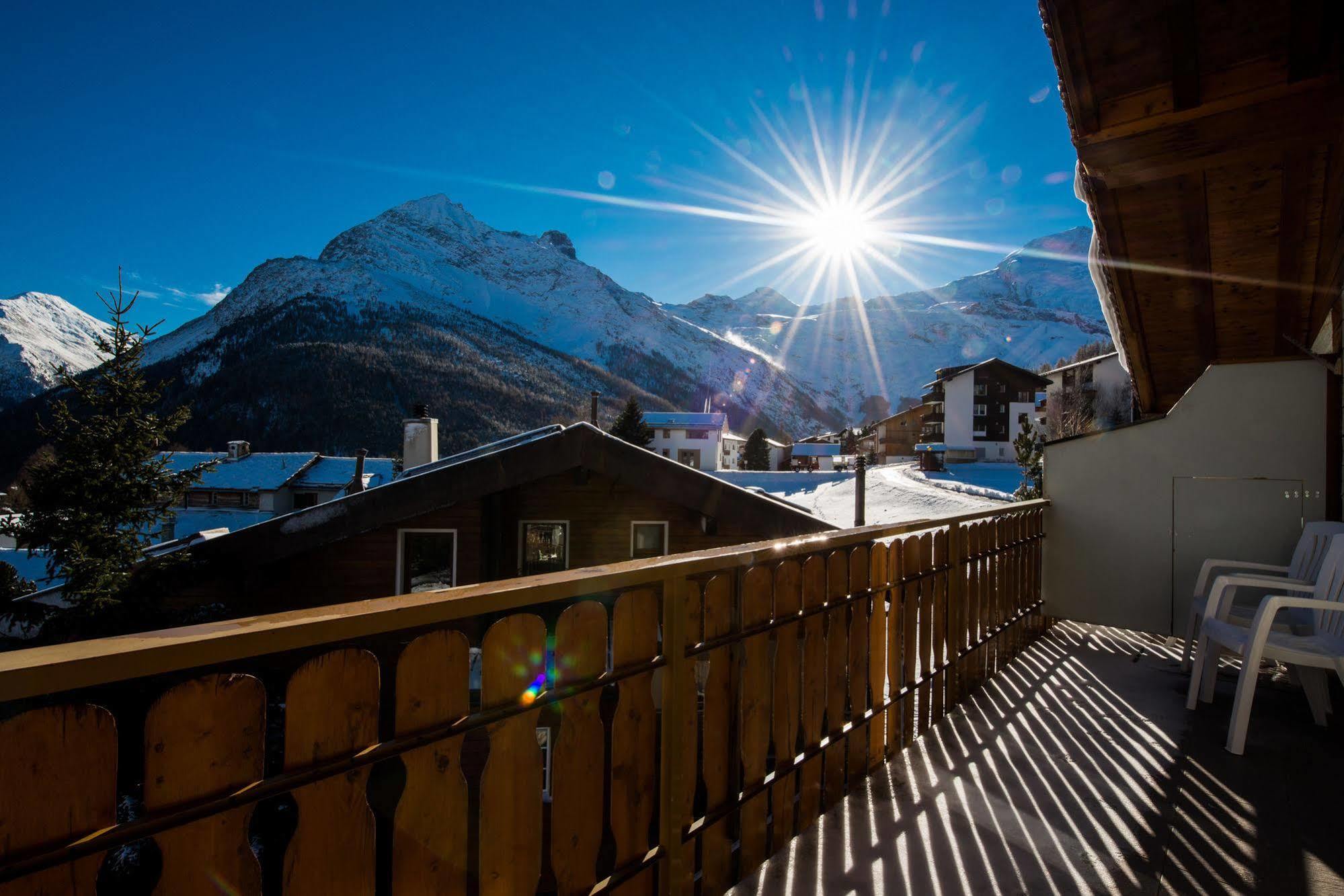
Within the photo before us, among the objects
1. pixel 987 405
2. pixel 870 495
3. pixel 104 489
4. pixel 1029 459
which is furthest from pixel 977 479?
pixel 104 489

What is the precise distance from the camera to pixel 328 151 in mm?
49625


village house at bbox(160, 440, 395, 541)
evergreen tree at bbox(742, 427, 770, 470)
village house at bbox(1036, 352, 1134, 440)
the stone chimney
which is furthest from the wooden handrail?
evergreen tree at bbox(742, 427, 770, 470)

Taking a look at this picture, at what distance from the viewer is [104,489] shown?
320 inches

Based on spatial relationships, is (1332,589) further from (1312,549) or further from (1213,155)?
(1213,155)

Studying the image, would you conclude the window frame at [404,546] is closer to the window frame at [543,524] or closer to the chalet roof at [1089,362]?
the window frame at [543,524]

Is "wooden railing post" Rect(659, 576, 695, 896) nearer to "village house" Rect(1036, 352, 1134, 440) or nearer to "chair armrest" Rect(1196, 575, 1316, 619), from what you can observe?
"chair armrest" Rect(1196, 575, 1316, 619)

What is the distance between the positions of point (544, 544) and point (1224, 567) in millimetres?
7038

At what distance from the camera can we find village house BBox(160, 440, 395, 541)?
1244 inches

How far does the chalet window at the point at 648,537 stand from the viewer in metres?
8.52

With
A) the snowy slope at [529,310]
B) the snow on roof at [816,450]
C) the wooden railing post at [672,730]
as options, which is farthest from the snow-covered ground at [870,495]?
the snowy slope at [529,310]

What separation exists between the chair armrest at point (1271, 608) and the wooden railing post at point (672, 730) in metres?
2.55

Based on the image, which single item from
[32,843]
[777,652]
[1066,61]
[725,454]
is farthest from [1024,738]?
[725,454]

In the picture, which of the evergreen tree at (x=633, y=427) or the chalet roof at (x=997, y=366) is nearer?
the evergreen tree at (x=633, y=427)

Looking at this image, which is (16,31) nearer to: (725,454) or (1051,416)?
(725,454)
